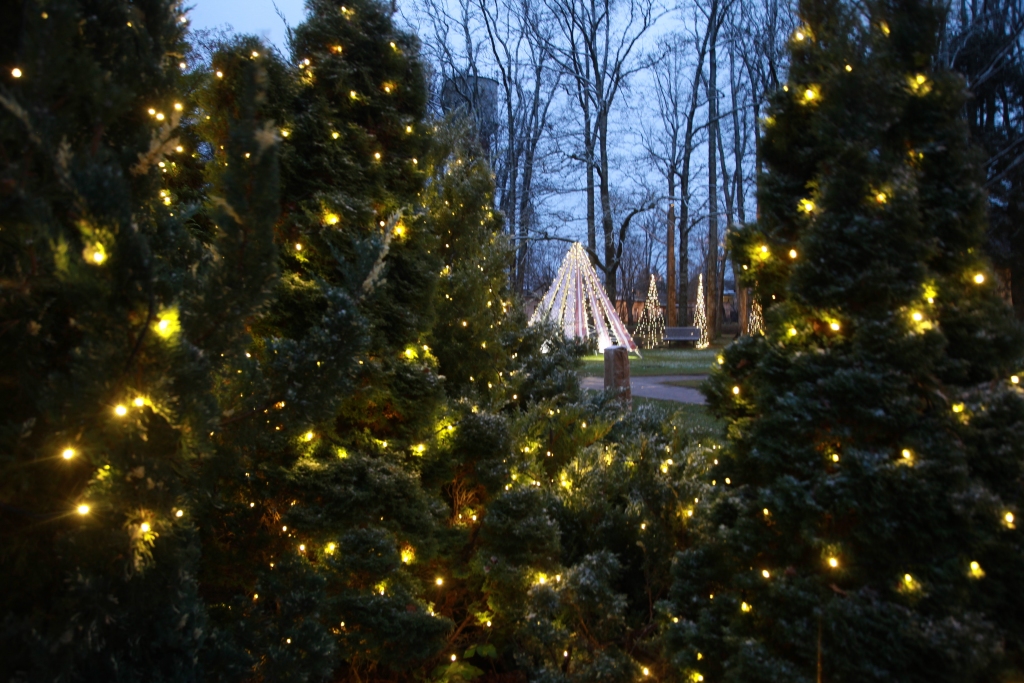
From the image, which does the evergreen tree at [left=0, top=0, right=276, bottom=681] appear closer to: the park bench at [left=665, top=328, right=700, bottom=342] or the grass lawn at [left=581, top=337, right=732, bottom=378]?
the grass lawn at [left=581, top=337, right=732, bottom=378]

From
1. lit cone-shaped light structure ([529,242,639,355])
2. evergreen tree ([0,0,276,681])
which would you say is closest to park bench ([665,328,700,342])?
lit cone-shaped light structure ([529,242,639,355])

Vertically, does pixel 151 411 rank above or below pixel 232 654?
above

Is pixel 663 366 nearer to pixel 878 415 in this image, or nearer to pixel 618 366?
pixel 618 366

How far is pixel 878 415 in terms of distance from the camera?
2.26 m

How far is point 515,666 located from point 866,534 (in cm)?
301

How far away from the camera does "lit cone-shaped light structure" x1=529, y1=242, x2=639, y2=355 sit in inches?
758

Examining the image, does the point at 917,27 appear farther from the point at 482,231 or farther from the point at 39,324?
the point at 482,231

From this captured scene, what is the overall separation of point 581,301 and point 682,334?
460 inches

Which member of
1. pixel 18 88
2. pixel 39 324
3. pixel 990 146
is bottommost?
pixel 39 324

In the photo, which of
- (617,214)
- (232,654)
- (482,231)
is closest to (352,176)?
(482,231)

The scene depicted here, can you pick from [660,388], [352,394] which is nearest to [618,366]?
[660,388]

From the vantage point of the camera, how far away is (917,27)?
249 centimetres

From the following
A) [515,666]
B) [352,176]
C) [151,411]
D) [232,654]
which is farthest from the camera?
[515,666]

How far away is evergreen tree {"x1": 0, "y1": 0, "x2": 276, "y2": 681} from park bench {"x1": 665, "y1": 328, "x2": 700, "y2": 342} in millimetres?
28560
